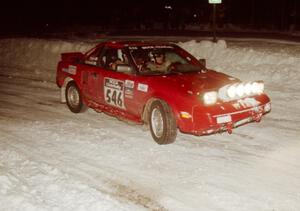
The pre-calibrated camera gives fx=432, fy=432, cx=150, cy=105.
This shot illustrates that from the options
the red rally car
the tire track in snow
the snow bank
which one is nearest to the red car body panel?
the red rally car

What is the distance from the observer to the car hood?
6.49 meters

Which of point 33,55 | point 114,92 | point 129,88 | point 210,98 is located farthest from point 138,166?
point 33,55

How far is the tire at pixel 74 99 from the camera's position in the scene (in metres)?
8.84

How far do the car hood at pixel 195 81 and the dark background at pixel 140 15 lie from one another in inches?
1029

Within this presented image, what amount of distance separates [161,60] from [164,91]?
114 centimetres

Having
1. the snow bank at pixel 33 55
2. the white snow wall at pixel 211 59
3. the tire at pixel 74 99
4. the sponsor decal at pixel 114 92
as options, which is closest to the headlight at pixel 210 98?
the sponsor decal at pixel 114 92

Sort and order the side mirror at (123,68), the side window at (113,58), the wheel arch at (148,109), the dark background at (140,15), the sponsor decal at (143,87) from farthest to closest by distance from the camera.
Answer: the dark background at (140,15)
the side window at (113,58)
the side mirror at (123,68)
the sponsor decal at (143,87)
the wheel arch at (148,109)

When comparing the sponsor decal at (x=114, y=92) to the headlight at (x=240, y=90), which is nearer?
the headlight at (x=240, y=90)

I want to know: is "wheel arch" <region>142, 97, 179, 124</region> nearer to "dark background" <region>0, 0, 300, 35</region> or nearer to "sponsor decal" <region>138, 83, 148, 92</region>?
"sponsor decal" <region>138, 83, 148, 92</region>

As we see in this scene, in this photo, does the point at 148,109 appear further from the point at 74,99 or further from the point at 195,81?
the point at 74,99

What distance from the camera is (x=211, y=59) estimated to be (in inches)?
573

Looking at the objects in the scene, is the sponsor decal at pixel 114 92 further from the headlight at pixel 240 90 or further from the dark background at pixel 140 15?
the dark background at pixel 140 15

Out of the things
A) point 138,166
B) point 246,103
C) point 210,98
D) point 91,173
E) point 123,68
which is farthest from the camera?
point 123,68

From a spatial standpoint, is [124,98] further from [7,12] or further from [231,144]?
[7,12]
